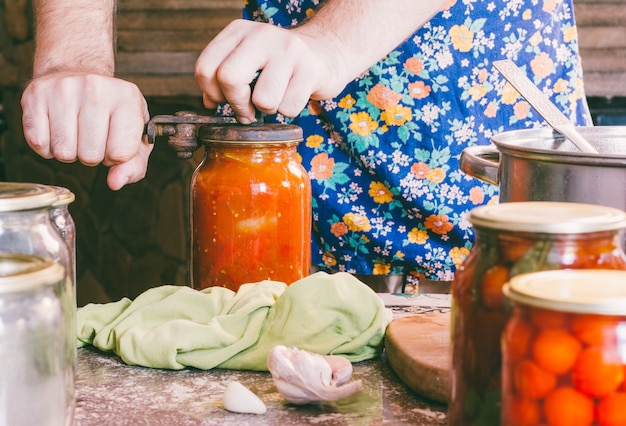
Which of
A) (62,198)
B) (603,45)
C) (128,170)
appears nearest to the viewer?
(62,198)

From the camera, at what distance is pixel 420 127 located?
5.02 feet

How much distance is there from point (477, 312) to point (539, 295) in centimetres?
11

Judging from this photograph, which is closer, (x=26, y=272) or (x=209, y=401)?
(x=26, y=272)

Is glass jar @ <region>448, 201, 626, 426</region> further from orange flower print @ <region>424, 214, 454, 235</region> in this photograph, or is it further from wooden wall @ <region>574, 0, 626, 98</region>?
wooden wall @ <region>574, 0, 626, 98</region>

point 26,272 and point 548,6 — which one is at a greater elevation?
point 548,6

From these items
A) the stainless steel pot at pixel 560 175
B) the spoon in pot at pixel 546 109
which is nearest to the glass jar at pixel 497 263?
the stainless steel pot at pixel 560 175

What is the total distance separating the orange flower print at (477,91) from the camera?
1531mm

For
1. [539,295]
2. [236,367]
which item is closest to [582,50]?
[236,367]

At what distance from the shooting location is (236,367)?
88cm

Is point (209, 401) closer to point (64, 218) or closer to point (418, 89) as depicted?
point (64, 218)

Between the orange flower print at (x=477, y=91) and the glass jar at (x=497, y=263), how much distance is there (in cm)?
94

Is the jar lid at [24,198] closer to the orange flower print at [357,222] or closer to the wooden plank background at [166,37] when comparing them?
the orange flower print at [357,222]

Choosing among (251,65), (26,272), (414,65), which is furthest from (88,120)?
(414,65)

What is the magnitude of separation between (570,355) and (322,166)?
1.11 meters
